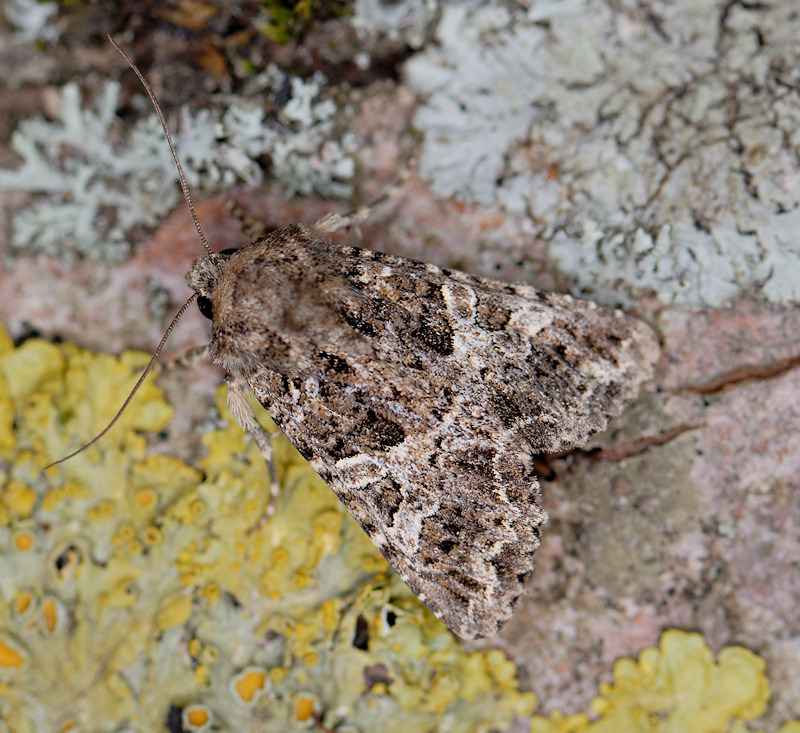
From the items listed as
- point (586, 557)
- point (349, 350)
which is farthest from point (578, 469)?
point (349, 350)

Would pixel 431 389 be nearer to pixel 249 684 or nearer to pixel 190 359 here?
pixel 190 359

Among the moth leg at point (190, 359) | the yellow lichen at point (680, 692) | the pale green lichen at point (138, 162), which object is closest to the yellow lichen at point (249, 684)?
the yellow lichen at point (680, 692)

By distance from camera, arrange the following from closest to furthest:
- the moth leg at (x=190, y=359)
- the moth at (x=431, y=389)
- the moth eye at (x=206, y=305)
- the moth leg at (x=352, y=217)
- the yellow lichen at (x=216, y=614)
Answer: the moth at (x=431, y=389) < the yellow lichen at (x=216, y=614) < the moth eye at (x=206, y=305) < the moth leg at (x=352, y=217) < the moth leg at (x=190, y=359)

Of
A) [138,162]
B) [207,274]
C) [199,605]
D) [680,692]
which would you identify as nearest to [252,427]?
[207,274]

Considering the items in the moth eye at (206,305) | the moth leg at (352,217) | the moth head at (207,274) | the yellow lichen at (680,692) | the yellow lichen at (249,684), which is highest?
the moth leg at (352,217)

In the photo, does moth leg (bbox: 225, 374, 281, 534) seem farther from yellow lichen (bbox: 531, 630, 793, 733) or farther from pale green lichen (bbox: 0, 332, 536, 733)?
yellow lichen (bbox: 531, 630, 793, 733)

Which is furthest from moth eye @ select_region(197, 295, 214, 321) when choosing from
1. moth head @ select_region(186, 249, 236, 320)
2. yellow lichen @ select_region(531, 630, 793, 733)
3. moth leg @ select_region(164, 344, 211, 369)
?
yellow lichen @ select_region(531, 630, 793, 733)

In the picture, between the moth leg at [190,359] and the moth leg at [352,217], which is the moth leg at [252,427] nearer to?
the moth leg at [190,359]

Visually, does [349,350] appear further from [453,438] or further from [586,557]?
[586,557]
